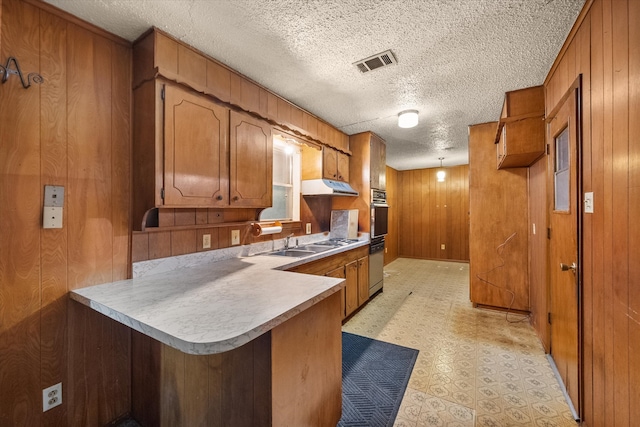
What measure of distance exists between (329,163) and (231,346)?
268 cm

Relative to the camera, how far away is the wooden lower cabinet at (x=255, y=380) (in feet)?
3.67

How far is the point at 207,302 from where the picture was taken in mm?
1233

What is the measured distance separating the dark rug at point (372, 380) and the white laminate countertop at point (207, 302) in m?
0.90

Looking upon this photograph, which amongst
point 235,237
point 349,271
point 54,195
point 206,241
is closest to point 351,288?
point 349,271

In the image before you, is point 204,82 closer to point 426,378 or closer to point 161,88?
point 161,88

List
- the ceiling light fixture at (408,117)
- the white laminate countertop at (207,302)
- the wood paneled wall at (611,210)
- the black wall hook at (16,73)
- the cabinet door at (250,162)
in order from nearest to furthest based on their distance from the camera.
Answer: the white laminate countertop at (207,302) < the wood paneled wall at (611,210) < the black wall hook at (16,73) < the cabinet door at (250,162) < the ceiling light fixture at (408,117)

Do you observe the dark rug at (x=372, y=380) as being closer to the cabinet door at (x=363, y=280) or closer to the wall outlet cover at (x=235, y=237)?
the cabinet door at (x=363, y=280)

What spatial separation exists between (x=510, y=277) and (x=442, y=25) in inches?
116

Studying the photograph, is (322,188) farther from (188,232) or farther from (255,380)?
(255,380)

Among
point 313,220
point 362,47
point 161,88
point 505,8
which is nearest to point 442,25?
point 505,8

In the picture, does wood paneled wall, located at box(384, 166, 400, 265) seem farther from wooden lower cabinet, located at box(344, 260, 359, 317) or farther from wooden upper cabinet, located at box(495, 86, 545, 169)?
wooden upper cabinet, located at box(495, 86, 545, 169)

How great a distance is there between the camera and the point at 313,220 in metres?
3.43

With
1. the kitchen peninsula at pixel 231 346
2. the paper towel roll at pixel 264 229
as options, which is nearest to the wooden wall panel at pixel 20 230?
the kitchen peninsula at pixel 231 346

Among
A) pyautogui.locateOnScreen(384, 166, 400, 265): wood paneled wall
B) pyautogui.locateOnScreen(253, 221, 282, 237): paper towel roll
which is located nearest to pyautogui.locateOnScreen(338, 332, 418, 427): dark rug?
pyautogui.locateOnScreen(253, 221, 282, 237): paper towel roll
